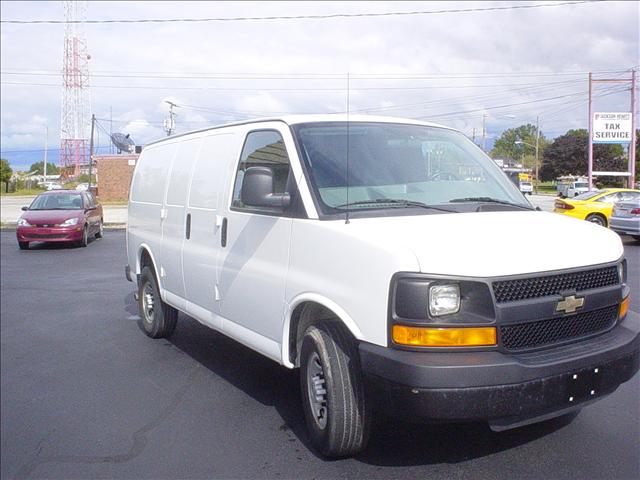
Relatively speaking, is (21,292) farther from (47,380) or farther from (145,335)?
(145,335)

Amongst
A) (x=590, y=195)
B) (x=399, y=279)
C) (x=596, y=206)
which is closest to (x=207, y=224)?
(x=399, y=279)

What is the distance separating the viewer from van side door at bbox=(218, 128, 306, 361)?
170 inches

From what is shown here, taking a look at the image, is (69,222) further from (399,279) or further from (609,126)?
(609,126)

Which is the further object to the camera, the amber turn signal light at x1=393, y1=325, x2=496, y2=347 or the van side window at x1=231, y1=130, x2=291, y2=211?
the van side window at x1=231, y1=130, x2=291, y2=211

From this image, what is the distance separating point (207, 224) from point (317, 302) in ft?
5.95

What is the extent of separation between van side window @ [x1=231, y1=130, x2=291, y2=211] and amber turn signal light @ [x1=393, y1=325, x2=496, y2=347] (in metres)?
1.52

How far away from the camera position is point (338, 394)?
12.1 feet

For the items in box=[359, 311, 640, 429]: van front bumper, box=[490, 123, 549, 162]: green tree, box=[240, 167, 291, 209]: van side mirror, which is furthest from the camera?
box=[490, 123, 549, 162]: green tree

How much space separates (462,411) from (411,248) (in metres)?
0.86

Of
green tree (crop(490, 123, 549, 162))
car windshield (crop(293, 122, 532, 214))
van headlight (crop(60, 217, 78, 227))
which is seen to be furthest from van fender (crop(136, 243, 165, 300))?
green tree (crop(490, 123, 549, 162))

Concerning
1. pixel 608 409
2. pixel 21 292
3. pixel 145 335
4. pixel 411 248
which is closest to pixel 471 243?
pixel 411 248

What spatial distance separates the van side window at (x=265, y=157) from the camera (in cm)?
453

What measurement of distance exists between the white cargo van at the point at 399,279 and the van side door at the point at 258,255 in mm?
15

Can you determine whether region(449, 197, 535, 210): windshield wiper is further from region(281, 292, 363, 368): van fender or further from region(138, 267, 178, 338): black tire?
region(138, 267, 178, 338): black tire
